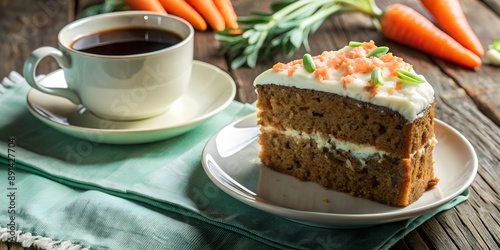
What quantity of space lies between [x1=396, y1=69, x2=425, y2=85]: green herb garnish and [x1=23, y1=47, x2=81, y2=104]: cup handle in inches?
51.3

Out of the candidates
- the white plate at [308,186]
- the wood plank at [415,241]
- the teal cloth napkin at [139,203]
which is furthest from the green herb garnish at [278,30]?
the wood plank at [415,241]

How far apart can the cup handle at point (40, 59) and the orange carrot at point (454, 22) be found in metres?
2.07

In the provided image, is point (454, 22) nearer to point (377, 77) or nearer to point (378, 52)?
point (378, 52)

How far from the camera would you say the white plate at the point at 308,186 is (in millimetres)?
1934

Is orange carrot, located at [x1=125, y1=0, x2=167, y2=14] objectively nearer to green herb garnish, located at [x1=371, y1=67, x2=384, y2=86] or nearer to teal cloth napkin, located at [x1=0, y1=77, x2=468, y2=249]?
teal cloth napkin, located at [x1=0, y1=77, x2=468, y2=249]

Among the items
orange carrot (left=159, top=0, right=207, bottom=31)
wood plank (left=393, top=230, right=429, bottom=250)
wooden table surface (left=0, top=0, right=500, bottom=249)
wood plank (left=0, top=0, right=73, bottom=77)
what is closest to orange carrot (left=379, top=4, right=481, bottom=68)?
wooden table surface (left=0, top=0, right=500, bottom=249)

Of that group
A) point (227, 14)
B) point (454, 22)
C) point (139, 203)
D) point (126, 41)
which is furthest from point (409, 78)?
point (227, 14)

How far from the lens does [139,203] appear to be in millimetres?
2254

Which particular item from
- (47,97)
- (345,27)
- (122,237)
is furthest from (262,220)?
(345,27)

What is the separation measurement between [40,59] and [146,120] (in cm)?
48

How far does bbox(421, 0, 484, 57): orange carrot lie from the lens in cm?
359

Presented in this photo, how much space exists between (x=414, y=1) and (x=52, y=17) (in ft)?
7.46

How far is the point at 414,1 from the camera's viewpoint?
433 centimetres

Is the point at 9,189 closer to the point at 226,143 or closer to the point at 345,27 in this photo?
the point at 226,143
